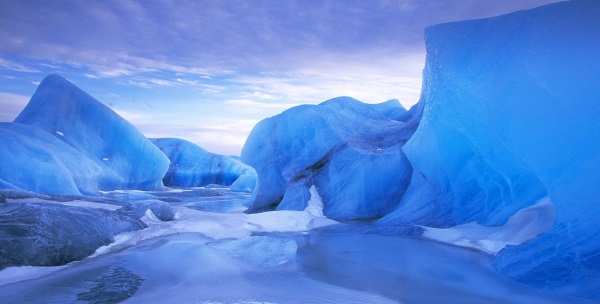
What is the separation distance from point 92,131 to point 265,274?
43.0 feet

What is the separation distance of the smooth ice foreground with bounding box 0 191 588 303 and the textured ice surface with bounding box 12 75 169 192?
28.7ft

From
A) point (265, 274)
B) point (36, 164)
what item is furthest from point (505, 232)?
point (36, 164)

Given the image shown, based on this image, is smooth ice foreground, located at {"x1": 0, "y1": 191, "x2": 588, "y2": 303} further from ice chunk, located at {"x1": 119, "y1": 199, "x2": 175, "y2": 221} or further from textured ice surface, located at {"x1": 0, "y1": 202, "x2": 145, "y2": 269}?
ice chunk, located at {"x1": 119, "y1": 199, "x2": 175, "y2": 221}

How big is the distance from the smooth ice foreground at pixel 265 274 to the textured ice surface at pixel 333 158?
3128 millimetres

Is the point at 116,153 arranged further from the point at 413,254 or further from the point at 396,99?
the point at 413,254

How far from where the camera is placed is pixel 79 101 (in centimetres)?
1341

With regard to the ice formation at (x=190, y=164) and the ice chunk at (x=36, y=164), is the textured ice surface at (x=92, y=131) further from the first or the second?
the ice formation at (x=190, y=164)

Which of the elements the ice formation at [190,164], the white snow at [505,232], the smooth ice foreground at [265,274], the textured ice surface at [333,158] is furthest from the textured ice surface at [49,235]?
the ice formation at [190,164]

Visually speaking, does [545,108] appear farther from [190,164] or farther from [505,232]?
[190,164]

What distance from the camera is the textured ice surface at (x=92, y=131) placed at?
12.4 m

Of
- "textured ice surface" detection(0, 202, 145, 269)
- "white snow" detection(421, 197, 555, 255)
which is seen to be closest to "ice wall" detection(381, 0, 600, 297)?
"white snow" detection(421, 197, 555, 255)

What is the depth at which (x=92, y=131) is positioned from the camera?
1372cm

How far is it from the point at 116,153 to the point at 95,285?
13.3 metres

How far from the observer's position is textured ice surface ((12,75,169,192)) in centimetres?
1237
